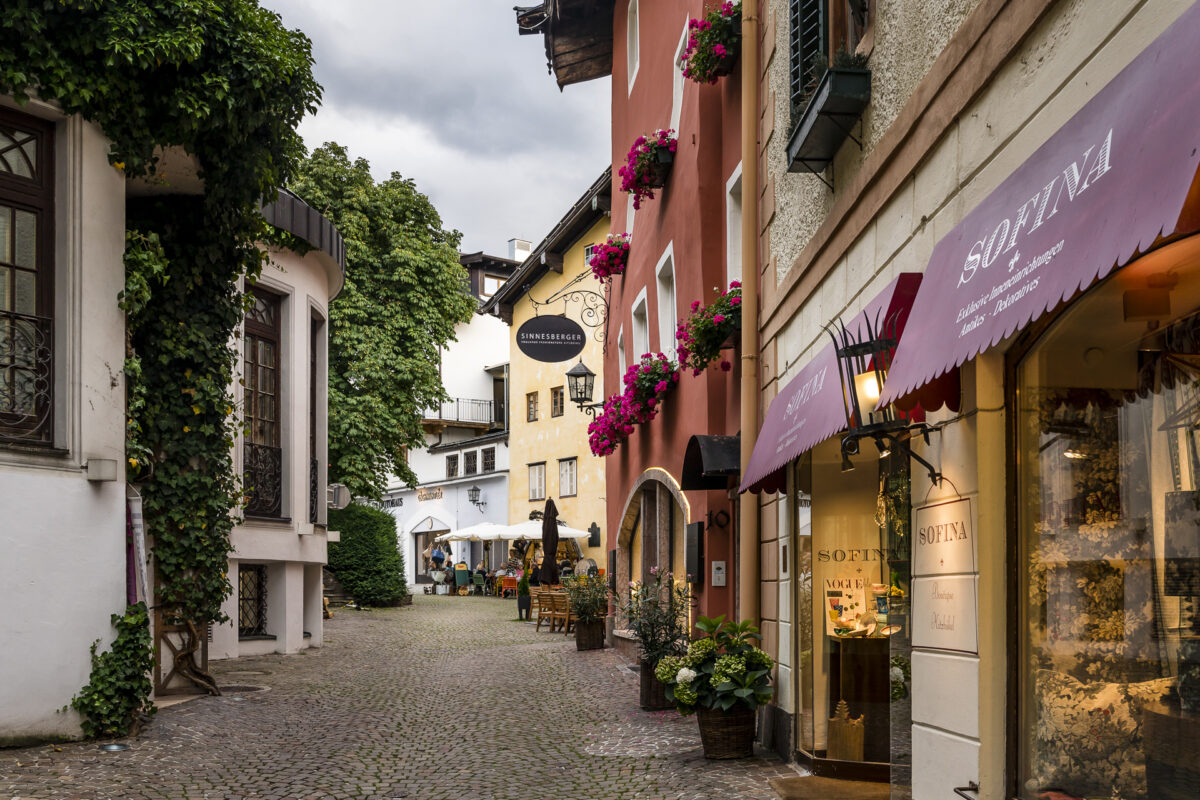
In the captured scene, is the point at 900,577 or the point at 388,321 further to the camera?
the point at 388,321

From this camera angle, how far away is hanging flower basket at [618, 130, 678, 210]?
1362 centimetres

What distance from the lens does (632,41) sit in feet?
56.1

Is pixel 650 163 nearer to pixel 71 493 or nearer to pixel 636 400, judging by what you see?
pixel 636 400

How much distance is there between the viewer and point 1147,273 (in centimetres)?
364

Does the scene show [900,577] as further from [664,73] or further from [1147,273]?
[664,73]

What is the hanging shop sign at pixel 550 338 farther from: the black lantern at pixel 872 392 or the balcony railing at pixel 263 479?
the black lantern at pixel 872 392

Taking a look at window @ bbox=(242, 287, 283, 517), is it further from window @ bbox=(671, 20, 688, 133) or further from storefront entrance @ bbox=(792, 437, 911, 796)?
storefront entrance @ bbox=(792, 437, 911, 796)

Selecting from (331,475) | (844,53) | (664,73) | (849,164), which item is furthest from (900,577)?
(331,475)

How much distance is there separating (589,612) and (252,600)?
4580 millimetres

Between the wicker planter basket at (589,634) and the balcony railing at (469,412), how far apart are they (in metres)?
30.5

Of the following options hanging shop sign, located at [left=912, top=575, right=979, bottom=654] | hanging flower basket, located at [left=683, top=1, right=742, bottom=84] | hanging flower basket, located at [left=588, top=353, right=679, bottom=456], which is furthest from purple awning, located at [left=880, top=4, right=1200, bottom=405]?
hanging flower basket, located at [left=588, top=353, right=679, bottom=456]

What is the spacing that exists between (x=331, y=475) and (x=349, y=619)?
496 cm

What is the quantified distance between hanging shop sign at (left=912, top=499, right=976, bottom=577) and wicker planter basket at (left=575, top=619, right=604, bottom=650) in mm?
11423

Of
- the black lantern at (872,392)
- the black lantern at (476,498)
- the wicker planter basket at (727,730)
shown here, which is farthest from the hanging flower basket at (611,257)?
the black lantern at (476,498)
